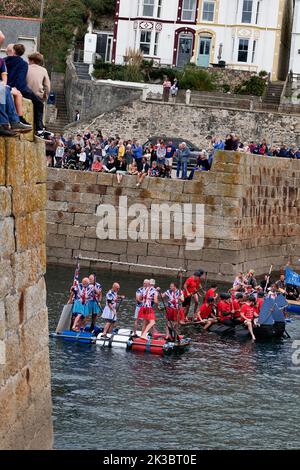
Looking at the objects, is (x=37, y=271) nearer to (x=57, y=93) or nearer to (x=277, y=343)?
(x=277, y=343)

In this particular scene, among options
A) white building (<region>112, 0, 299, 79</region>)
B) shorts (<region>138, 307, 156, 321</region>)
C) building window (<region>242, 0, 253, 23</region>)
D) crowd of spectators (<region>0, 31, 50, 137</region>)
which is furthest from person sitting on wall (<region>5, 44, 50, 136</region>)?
building window (<region>242, 0, 253, 23</region>)

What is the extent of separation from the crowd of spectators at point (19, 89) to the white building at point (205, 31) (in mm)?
60385

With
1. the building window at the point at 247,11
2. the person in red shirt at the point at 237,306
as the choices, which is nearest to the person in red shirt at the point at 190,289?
the person in red shirt at the point at 237,306

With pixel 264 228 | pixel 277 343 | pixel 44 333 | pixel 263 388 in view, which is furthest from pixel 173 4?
pixel 44 333

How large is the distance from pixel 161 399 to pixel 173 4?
56.8 metres

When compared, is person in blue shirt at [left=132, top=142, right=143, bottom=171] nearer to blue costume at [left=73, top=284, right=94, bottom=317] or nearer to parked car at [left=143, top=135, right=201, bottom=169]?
parked car at [left=143, top=135, right=201, bottom=169]

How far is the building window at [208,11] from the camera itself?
80062 millimetres

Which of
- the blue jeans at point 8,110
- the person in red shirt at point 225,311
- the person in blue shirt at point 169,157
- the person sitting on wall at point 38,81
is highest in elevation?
the person sitting on wall at point 38,81

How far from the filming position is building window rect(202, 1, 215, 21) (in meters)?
80.1

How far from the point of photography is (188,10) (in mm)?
80375

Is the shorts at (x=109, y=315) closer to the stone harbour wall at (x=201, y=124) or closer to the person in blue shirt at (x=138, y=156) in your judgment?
the person in blue shirt at (x=138, y=156)

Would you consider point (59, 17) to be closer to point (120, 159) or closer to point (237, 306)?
point (120, 159)
